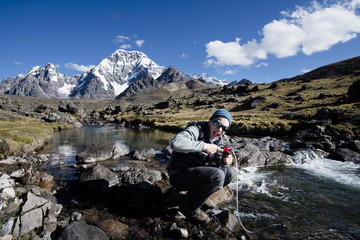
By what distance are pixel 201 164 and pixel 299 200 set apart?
21.8 ft

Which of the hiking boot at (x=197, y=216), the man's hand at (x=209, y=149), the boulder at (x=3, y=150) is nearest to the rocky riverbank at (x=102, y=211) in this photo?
the hiking boot at (x=197, y=216)

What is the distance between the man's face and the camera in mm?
5102

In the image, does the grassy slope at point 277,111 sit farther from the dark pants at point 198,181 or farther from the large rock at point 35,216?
the large rock at point 35,216

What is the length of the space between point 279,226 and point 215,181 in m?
3.51

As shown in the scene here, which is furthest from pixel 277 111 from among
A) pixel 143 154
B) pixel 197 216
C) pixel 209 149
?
pixel 209 149

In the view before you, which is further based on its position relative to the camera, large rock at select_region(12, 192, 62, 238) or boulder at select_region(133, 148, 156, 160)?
boulder at select_region(133, 148, 156, 160)

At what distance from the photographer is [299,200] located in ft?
29.0

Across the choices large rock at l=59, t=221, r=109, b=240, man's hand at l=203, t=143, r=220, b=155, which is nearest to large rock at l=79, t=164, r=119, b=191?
large rock at l=59, t=221, r=109, b=240

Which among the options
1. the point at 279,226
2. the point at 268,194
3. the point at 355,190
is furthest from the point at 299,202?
the point at 355,190

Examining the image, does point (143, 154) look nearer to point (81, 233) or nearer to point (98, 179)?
point (98, 179)

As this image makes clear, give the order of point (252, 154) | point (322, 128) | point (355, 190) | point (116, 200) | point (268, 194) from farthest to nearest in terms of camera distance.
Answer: point (322, 128), point (252, 154), point (355, 190), point (268, 194), point (116, 200)

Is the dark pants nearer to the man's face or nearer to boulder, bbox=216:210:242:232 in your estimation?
the man's face

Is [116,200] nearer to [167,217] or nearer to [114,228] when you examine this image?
[114,228]

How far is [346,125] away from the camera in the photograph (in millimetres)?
30984
